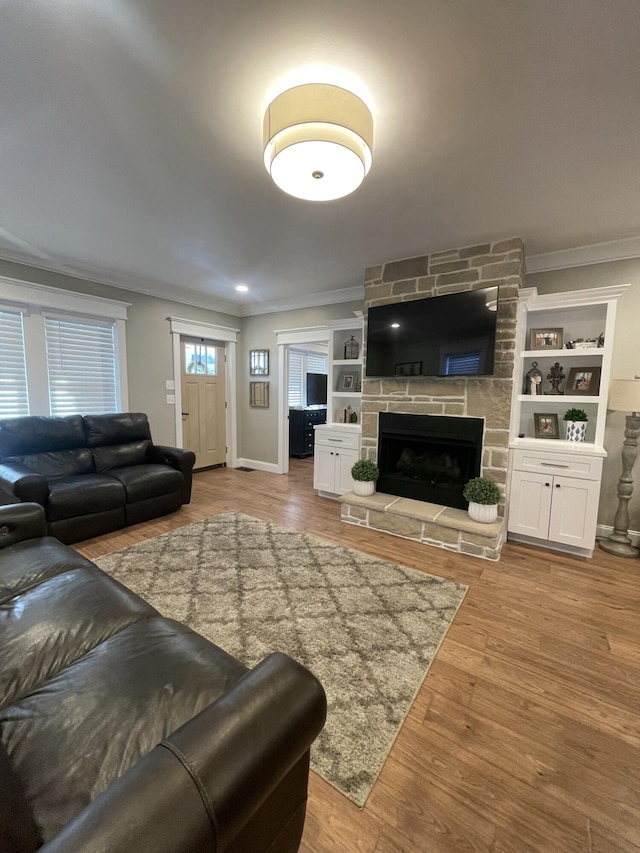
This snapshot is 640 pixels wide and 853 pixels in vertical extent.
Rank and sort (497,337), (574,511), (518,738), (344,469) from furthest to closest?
1. (344,469)
2. (497,337)
3. (574,511)
4. (518,738)

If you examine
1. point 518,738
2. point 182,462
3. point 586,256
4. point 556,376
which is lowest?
point 518,738

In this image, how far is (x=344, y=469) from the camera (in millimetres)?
4172

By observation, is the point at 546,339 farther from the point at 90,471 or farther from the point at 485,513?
the point at 90,471

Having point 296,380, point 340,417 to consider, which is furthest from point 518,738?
point 296,380

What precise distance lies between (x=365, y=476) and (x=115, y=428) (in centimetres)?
274

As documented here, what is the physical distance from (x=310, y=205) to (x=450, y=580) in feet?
9.10

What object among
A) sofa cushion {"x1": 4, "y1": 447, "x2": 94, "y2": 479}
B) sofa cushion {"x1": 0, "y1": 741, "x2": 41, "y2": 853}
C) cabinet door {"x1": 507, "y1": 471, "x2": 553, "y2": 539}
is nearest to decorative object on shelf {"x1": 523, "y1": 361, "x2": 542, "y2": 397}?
cabinet door {"x1": 507, "y1": 471, "x2": 553, "y2": 539}

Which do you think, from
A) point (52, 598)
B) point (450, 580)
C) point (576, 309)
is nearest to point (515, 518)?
point (450, 580)

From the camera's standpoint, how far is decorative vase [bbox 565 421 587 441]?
120 inches

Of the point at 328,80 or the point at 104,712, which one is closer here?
the point at 104,712

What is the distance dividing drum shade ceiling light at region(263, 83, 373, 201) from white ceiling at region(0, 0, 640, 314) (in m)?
0.09

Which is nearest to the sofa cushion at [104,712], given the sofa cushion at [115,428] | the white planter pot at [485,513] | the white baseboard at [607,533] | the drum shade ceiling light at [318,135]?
the drum shade ceiling light at [318,135]

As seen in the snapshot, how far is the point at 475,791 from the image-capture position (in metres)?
1.20

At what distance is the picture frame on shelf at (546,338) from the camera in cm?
313
